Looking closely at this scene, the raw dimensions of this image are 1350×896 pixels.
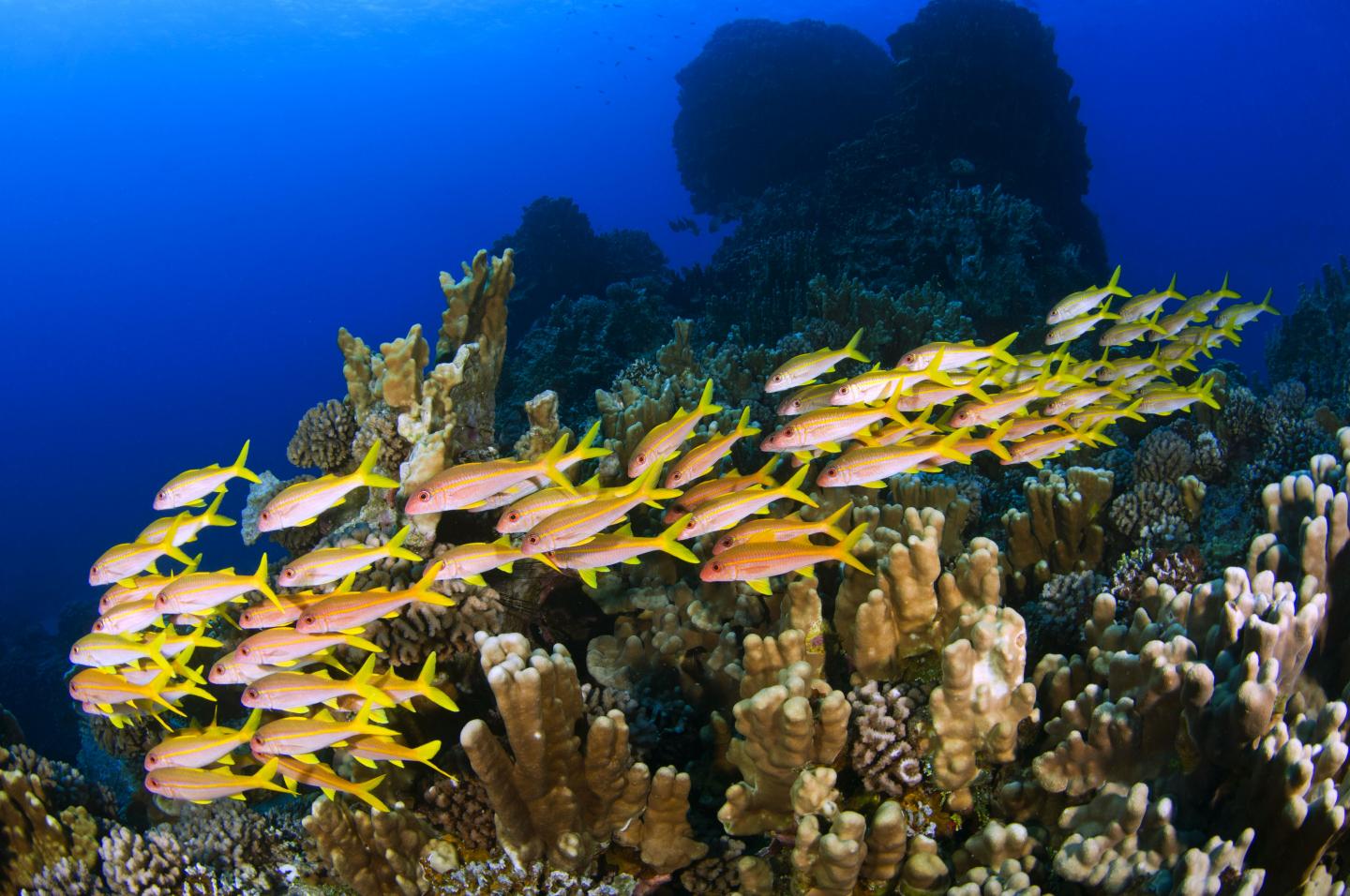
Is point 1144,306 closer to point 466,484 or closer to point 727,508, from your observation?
point 727,508

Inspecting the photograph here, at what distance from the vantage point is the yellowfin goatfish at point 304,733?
2916mm

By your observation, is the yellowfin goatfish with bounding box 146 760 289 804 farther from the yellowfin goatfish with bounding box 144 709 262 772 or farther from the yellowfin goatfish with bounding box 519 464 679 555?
the yellowfin goatfish with bounding box 519 464 679 555

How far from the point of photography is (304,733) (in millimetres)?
2922

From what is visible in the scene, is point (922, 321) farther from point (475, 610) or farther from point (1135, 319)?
point (475, 610)

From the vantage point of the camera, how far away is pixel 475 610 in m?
4.15

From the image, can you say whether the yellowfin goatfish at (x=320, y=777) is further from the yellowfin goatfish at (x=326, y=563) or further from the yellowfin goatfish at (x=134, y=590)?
the yellowfin goatfish at (x=134, y=590)

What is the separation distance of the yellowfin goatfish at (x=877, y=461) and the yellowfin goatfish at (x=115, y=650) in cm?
390

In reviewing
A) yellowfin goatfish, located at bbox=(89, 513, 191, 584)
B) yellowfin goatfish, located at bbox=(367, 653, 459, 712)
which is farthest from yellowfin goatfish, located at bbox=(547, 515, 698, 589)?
yellowfin goatfish, located at bbox=(89, 513, 191, 584)

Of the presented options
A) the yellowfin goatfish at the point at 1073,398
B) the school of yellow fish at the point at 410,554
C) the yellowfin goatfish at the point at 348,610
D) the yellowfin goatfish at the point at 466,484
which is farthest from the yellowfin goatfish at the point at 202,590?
the yellowfin goatfish at the point at 1073,398

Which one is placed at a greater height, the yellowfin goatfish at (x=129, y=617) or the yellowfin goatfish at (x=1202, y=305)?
the yellowfin goatfish at (x=1202, y=305)

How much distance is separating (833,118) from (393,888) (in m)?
24.3

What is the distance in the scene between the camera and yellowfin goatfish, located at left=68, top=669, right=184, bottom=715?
140 inches

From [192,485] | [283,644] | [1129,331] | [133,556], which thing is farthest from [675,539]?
[1129,331]

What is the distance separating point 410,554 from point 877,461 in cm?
256
